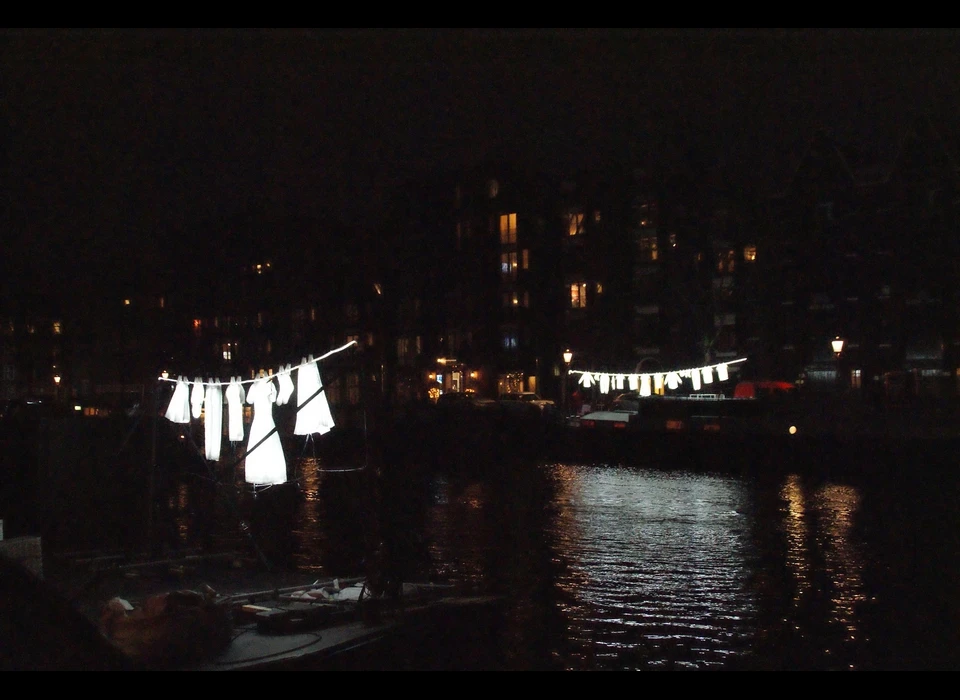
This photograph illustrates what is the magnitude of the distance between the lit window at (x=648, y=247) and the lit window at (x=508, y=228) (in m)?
10.5

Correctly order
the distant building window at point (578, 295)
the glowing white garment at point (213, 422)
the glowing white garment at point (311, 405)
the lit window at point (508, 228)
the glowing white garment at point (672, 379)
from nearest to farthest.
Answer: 1. the glowing white garment at point (311, 405)
2. the glowing white garment at point (213, 422)
3. the glowing white garment at point (672, 379)
4. the distant building window at point (578, 295)
5. the lit window at point (508, 228)

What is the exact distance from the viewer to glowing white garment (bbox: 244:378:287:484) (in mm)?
12562

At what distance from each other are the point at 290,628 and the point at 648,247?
183 feet

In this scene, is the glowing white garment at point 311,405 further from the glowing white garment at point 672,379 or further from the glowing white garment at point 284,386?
the glowing white garment at point 672,379

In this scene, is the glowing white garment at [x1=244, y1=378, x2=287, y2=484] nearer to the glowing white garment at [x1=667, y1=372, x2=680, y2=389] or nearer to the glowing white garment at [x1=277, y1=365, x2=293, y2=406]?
the glowing white garment at [x1=277, y1=365, x2=293, y2=406]

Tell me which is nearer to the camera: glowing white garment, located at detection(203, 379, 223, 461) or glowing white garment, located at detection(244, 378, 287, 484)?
glowing white garment, located at detection(244, 378, 287, 484)

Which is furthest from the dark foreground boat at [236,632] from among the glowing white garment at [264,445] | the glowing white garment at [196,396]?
the glowing white garment at [196,396]

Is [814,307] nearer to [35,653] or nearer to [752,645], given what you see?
[752,645]

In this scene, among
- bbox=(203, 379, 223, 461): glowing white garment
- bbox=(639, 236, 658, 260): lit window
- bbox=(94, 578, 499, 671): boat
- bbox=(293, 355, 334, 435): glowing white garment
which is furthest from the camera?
bbox=(639, 236, 658, 260): lit window

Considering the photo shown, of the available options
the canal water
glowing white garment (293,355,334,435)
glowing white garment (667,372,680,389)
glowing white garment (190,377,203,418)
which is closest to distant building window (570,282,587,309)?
glowing white garment (667,372,680,389)

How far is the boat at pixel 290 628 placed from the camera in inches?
313

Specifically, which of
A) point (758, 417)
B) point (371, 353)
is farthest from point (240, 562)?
point (758, 417)

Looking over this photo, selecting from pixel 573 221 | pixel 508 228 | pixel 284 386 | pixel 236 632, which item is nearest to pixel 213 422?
pixel 284 386

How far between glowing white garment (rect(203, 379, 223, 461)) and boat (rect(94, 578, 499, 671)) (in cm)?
517
